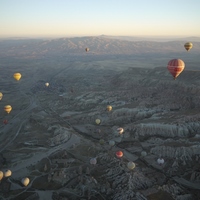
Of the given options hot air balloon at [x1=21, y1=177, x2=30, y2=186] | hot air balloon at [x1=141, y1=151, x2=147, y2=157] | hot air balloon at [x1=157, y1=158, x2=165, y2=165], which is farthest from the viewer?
hot air balloon at [x1=141, y1=151, x2=147, y2=157]

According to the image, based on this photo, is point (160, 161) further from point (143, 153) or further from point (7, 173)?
point (7, 173)

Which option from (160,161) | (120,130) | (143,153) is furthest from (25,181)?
(120,130)

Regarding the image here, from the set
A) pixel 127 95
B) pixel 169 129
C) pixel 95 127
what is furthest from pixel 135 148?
pixel 127 95

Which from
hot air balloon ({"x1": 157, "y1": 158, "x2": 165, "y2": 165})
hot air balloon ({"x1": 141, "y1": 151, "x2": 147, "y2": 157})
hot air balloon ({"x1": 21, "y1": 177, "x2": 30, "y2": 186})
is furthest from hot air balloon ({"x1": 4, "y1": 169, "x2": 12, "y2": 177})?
hot air balloon ({"x1": 157, "y1": 158, "x2": 165, "y2": 165})

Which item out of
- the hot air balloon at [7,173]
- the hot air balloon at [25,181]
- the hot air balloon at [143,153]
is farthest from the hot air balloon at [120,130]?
the hot air balloon at [7,173]

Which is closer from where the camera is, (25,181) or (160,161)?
(25,181)

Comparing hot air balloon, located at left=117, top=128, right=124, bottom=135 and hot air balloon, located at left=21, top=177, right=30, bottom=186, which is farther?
hot air balloon, located at left=117, top=128, right=124, bottom=135

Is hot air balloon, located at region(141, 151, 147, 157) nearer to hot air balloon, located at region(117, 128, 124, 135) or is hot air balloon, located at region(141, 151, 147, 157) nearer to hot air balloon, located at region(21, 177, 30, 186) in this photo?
hot air balloon, located at region(117, 128, 124, 135)

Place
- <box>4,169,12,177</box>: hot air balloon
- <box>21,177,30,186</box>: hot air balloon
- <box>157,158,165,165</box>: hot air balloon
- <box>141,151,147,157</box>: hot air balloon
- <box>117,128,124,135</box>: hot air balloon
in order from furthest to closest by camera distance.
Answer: <box>117,128,124,135</box>: hot air balloon → <box>141,151,147,157</box>: hot air balloon → <box>157,158,165,165</box>: hot air balloon → <box>4,169,12,177</box>: hot air balloon → <box>21,177,30,186</box>: hot air balloon

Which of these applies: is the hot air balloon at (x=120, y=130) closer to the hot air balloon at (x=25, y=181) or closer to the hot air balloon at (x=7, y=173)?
the hot air balloon at (x=25, y=181)

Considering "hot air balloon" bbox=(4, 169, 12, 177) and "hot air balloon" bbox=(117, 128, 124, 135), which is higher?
"hot air balloon" bbox=(117, 128, 124, 135)

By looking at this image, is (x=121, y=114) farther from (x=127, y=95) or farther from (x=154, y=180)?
(x=154, y=180)
